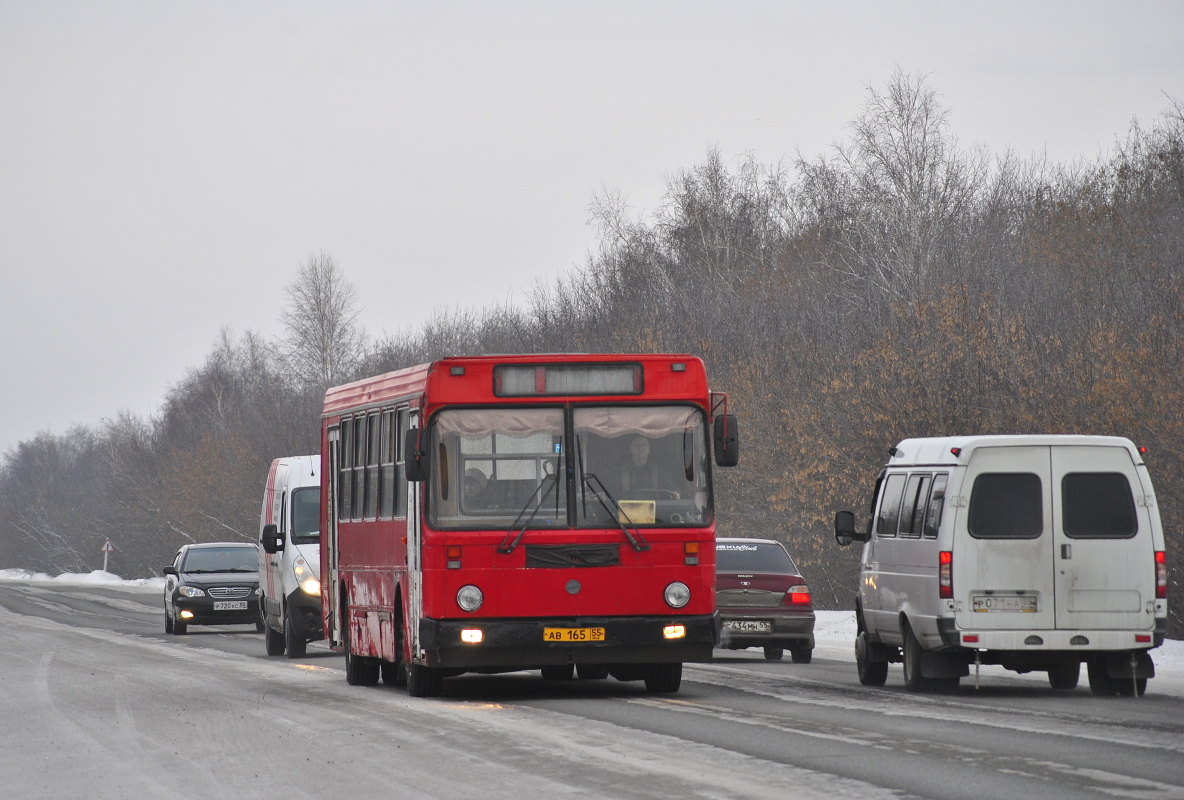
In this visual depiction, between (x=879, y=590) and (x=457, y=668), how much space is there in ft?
14.4

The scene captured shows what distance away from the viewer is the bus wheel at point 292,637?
81.8ft

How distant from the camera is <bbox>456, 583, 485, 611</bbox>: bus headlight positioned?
48.7ft

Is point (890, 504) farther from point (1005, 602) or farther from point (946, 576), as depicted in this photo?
point (1005, 602)

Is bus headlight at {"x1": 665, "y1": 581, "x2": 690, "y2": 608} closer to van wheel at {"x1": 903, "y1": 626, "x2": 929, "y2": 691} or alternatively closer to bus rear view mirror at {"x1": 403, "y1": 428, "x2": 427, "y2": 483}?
bus rear view mirror at {"x1": 403, "y1": 428, "x2": 427, "y2": 483}

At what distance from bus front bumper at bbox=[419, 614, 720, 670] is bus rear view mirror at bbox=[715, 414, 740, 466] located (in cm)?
139

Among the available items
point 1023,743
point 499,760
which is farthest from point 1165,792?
point 499,760

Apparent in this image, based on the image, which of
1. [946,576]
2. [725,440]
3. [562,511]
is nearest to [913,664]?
[946,576]

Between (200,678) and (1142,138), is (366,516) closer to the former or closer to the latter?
(200,678)

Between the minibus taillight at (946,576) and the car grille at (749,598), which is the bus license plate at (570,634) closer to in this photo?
the minibus taillight at (946,576)

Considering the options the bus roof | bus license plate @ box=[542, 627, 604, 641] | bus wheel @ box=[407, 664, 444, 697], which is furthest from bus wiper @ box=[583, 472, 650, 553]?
bus wheel @ box=[407, 664, 444, 697]

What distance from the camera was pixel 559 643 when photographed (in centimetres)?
1491

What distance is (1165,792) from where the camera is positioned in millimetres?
8883

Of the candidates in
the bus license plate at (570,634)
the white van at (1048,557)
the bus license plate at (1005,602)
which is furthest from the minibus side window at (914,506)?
the bus license plate at (570,634)

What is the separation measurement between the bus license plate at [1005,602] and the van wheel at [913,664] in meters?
1.06
